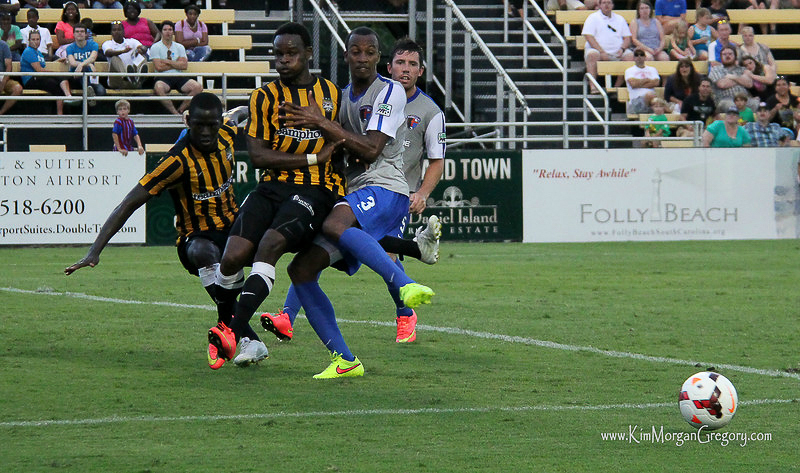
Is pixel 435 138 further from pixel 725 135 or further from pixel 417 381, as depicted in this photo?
pixel 725 135

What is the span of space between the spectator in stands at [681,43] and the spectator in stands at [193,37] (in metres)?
8.44

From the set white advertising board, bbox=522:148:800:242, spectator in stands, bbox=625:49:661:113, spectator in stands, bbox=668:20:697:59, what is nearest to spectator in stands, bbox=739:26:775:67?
spectator in stands, bbox=668:20:697:59

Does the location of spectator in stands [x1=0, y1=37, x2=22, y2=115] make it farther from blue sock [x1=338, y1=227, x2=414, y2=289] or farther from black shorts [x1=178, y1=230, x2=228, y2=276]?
blue sock [x1=338, y1=227, x2=414, y2=289]

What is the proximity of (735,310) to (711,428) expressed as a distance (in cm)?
472

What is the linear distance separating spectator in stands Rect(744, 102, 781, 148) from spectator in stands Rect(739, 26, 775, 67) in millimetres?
2755

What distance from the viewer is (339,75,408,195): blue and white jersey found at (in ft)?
21.2

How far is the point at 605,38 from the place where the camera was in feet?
70.5

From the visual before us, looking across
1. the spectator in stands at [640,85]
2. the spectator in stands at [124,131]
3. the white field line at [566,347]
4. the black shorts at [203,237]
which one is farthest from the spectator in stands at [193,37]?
the black shorts at [203,237]

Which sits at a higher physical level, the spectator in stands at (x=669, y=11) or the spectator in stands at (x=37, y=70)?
the spectator in stands at (x=669, y=11)

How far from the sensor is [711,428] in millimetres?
5113

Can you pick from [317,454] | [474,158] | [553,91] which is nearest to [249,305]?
[317,454]

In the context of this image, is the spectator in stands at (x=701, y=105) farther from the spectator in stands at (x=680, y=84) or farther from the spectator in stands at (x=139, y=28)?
the spectator in stands at (x=139, y=28)

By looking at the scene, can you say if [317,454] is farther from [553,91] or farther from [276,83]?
[553,91]

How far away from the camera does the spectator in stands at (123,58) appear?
18.8 metres
